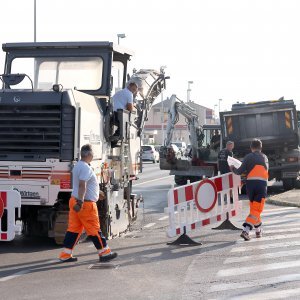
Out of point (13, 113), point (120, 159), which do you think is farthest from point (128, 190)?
point (13, 113)

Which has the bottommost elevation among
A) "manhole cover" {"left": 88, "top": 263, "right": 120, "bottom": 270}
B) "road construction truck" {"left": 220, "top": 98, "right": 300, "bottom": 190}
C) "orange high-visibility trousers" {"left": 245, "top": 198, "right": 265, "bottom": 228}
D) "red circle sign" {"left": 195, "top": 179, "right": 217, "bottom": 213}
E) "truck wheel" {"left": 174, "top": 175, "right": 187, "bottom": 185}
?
"manhole cover" {"left": 88, "top": 263, "right": 120, "bottom": 270}

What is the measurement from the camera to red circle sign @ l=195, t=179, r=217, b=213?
1282cm

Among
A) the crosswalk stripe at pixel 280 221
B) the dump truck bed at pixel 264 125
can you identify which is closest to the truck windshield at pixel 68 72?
the crosswalk stripe at pixel 280 221

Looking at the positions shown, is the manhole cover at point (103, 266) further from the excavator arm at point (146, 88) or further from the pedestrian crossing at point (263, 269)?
the excavator arm at point (146, 88)

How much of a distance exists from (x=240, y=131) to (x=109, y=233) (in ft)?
39.9

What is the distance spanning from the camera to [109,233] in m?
12.3

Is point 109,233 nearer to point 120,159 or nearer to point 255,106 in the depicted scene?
point 120,159

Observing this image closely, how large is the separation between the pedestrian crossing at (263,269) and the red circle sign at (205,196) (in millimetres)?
935

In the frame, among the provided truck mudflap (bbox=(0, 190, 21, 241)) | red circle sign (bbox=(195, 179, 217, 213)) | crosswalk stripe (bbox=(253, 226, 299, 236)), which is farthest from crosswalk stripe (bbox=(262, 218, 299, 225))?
truck mudflap (bbox=(0, 190, 21, 241))

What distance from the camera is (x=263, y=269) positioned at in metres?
9.53

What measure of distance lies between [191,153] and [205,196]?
1501cm

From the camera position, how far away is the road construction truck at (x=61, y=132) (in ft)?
37.0

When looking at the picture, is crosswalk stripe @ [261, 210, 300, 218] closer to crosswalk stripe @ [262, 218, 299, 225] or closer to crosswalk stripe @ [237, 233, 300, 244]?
crosswalk stripe @ [262, 218, 299, 225]

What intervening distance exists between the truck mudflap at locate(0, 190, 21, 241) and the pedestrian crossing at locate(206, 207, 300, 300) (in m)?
3.20
